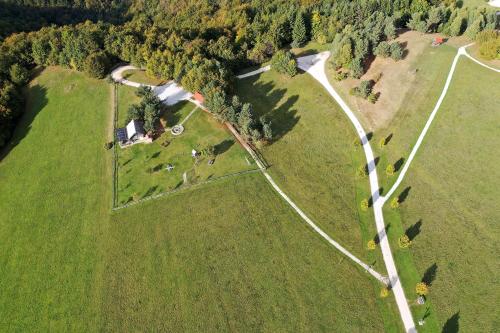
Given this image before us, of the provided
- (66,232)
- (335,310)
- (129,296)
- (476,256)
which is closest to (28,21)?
(66,232)

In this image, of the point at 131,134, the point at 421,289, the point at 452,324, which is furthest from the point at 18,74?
the point at 452,324

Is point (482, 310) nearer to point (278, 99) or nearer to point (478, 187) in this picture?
point (478, 187)

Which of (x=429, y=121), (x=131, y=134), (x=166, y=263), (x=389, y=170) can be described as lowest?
(x=166, y=263)

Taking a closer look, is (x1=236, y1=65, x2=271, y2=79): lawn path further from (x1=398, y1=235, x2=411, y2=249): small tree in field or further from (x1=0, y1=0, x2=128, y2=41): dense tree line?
(x1=0, y1=0, x2=128, y2=41): dense tree line

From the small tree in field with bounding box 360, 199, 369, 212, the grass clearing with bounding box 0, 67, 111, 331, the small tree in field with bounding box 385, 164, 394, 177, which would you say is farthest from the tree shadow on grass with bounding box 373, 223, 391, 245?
the grass clearing with bounding box 0, 67, 111, 331

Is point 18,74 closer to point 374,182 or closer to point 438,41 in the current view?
point 374,182

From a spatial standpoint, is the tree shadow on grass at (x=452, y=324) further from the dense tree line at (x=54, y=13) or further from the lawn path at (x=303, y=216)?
the dense tree line at (x=54, y=13)
